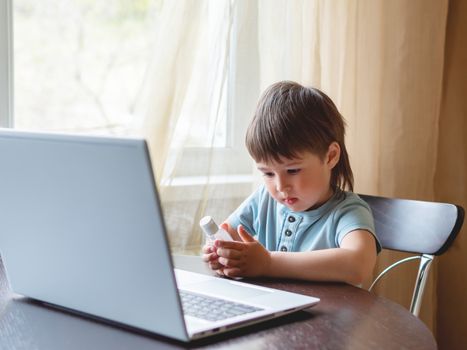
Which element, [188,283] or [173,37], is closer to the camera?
[188,283]

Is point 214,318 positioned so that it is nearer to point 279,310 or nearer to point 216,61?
point 279,310

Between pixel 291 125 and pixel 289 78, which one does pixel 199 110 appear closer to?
pixel 289 78

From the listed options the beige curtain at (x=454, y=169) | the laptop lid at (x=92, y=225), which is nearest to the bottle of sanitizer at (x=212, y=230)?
the laptop lid at (x=92, y=225)

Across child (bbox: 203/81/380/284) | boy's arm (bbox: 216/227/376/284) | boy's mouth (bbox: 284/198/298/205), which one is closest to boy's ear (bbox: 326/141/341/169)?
child (bbox: 203/81/380/284)

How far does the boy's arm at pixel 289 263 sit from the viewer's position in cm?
116

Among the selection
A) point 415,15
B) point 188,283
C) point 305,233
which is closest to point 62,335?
point 188,283

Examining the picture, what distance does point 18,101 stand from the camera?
5.97ft

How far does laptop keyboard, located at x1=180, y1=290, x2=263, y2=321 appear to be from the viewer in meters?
0.91

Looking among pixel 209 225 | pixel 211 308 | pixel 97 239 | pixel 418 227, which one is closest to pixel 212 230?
pixel 209 225

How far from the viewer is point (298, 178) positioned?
138cm

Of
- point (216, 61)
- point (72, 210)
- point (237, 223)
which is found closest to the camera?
point (72, 210)

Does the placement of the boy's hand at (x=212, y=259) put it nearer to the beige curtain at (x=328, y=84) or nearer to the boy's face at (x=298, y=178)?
the boy's face at (x=298, y=178)

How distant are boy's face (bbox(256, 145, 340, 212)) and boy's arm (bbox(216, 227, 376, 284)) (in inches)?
7.7

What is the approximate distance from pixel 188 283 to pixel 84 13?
1035 mm
